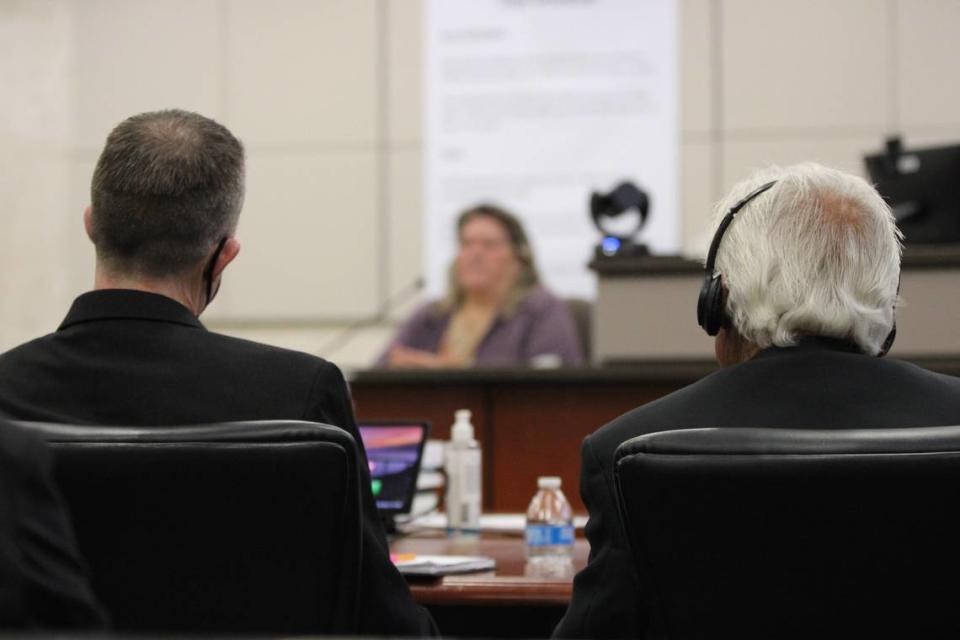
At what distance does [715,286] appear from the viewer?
158cm

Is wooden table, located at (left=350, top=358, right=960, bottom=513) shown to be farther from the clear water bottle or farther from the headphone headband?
the headphone headband

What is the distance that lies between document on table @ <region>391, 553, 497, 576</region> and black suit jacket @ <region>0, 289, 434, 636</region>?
196 millimetres

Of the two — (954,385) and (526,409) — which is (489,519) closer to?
(526,409)

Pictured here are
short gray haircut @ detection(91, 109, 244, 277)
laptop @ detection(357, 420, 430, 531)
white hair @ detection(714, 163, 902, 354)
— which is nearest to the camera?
white hair @ detection(714, 163, 902, 354)

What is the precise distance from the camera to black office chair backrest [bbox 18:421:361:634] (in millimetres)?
1329

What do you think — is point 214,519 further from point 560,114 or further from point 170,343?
point 560,114

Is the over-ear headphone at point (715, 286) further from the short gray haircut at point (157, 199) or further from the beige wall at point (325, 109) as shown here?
the beige wall at point (325, 109)

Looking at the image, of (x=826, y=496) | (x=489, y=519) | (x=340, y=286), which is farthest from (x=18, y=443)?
(x=340, y=286)

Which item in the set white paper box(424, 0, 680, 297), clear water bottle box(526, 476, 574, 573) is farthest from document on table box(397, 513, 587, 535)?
white paper box(424, 0, 680, 297)

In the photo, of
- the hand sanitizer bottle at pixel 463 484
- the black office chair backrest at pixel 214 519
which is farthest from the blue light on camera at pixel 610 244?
the black office chair backrest at pixel 214 519

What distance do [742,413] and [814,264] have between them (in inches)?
9.0

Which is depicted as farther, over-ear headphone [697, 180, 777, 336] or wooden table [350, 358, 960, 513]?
wooden table [350, 358, 960, 513]

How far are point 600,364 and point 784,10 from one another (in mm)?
2890

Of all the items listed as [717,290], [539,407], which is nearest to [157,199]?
[717,290]
